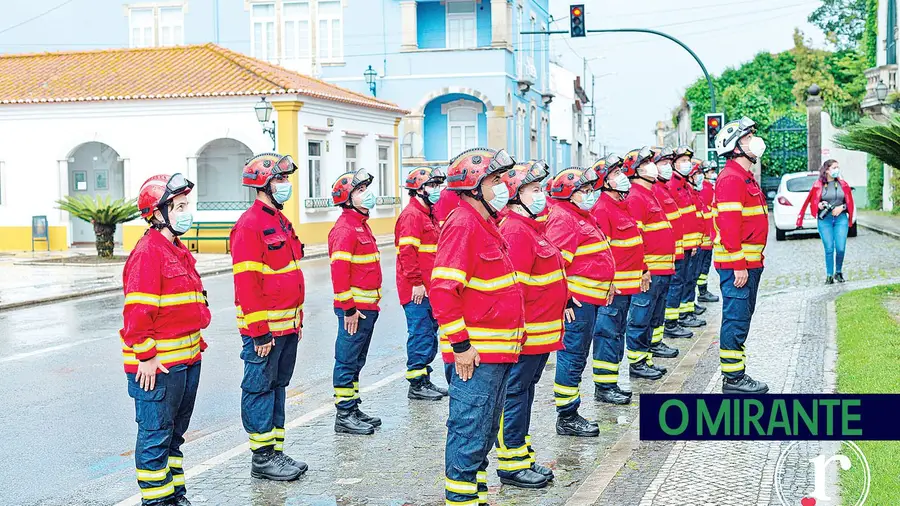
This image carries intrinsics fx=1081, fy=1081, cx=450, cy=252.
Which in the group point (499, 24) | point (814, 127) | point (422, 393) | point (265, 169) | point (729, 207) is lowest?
point (422, 393)

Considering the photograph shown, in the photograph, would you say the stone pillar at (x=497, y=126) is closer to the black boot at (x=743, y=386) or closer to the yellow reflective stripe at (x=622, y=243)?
the yellow reflective stripe at (x=622, y=243)

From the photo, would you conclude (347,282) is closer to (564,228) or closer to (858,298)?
(564,228)

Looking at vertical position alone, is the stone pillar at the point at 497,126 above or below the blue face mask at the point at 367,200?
above

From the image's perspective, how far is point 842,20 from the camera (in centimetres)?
6444

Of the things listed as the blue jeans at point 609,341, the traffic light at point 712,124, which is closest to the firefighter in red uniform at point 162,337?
the blue jeans at point 609,341

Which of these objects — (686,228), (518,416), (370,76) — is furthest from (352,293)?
(370,76)

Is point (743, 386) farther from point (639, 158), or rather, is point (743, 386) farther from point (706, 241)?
point (706, 241)

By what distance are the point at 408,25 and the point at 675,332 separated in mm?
32961

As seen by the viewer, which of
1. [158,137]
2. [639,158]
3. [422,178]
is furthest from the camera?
[158,137]

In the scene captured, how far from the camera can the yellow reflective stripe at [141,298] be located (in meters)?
6.16

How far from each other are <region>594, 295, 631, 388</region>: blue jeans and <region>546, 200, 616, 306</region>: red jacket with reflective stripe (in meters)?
0.63

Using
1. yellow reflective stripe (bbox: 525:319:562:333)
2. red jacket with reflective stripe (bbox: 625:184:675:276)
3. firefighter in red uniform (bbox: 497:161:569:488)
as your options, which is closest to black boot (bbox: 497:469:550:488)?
firefighter in red uniform (bbox: 497:161:569:488)

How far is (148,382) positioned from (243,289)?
1076 mm

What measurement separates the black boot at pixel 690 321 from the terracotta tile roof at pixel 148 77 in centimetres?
1843
